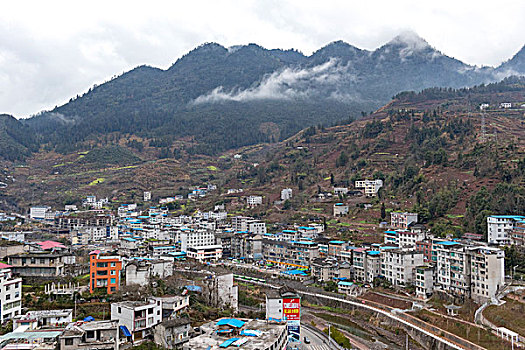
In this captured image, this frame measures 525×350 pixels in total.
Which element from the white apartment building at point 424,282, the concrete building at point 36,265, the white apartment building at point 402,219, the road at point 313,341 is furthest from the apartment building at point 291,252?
the concrete building at point 36,265

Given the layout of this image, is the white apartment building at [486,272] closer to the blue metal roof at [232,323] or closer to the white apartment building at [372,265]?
the white apartment building at [372,265]

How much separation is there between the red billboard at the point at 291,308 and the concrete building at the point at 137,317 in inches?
312

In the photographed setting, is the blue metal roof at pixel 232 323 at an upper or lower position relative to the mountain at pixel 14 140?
lower

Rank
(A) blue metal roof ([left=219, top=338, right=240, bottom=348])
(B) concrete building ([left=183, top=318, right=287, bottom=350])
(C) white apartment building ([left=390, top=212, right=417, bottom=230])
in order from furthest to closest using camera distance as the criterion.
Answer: (C) white apartment building ([left=390, top=212, right=417, bottom=230]) → (B) concrete building ([left=183, top=318, right=287, bottom=350]) → (A) blue metal roof ([left=219, top=338, right=240, bottom=348])

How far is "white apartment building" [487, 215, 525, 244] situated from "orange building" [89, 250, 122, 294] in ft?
103

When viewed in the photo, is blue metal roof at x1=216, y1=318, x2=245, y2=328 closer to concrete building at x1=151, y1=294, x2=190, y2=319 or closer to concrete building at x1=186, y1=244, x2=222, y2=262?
concrete building at x1=151, y1=294, x2=190, y2=319

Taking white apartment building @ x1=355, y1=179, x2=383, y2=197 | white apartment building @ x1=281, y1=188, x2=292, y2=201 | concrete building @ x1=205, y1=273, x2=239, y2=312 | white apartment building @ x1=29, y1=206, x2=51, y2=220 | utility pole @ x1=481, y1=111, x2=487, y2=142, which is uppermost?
utility pole @ x1=481, y1=111, x2=487, y2=142

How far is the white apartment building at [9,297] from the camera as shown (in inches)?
1019

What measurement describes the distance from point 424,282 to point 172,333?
21408 millimetres

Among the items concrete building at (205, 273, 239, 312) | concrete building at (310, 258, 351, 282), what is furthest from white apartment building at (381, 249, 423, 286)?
concrete building at (205, 273, 239, 312)

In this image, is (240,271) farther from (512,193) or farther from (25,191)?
(25,191)

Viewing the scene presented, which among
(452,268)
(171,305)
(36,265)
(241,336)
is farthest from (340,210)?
(241,336)

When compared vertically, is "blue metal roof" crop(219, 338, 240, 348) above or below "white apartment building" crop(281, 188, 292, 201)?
below

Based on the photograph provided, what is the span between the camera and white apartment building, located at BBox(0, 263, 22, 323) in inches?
1019
